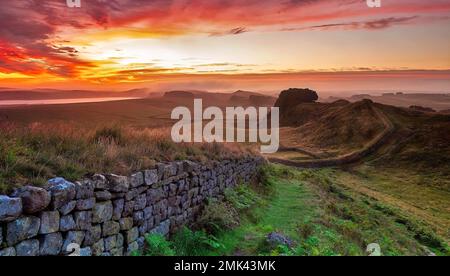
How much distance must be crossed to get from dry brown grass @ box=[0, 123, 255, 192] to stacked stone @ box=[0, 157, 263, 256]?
0.86 ft

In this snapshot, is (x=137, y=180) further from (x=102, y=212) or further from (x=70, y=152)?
(x=70, y=152)

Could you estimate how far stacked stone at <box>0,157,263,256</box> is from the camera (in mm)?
4996

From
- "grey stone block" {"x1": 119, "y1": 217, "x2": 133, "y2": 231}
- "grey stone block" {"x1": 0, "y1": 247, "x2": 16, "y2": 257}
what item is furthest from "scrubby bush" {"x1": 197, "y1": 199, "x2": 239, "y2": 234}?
"grey stone block" {"x1": 0, "y1": 247, "x2": 16, "y2": 257}

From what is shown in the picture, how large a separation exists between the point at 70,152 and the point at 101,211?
4.39 feet

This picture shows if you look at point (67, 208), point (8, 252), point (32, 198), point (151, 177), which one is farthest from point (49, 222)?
point (151, 177)

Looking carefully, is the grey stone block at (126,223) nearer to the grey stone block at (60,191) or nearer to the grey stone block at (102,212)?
the grey stone block at (102,212)

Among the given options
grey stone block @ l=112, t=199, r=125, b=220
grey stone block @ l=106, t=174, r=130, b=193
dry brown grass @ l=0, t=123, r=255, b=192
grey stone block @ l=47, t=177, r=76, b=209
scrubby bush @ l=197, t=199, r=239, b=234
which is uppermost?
dry brown grass @ l=0, t=123, r=255, b=192

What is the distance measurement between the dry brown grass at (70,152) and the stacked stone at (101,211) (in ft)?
0.86

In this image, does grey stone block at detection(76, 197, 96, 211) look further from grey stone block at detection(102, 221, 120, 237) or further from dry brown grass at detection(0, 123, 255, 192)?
grey stone block at detection(102, 221, 120, 237)

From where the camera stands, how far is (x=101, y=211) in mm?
6441

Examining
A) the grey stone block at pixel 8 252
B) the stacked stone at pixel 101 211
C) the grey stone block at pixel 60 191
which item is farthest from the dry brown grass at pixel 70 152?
the grey stone block at pixel 8 252

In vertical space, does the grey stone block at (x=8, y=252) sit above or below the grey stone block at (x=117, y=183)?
below

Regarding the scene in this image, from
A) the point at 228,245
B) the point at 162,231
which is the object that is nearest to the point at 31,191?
the point at 162,231

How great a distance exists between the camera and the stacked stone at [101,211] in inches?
197
